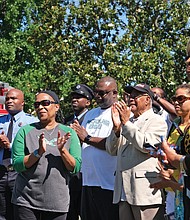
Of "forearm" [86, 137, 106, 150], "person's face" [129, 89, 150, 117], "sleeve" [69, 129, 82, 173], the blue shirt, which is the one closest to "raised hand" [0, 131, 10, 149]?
the blue shirt

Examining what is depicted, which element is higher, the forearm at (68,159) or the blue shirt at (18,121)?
the blue shirt at (18,121)

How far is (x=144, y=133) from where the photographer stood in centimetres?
602

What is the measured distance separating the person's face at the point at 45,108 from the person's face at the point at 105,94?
0.95m

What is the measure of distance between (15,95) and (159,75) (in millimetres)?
11196

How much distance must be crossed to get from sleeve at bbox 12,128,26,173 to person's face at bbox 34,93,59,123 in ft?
0.95

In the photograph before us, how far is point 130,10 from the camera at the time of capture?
1939cm

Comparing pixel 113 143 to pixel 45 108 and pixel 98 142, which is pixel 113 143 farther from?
pixel 45 108

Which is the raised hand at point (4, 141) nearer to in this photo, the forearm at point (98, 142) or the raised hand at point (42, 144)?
the forearm at point (98, 142)

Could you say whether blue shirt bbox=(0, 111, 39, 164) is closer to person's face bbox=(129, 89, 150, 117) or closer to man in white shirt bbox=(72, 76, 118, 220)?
man in white shirt bbox=(72, 76, 118, 220)

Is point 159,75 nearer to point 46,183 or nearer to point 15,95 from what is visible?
point 15,95

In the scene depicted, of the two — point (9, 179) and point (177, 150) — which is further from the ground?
point (177, 150)

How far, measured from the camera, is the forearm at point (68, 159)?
5.93 metres

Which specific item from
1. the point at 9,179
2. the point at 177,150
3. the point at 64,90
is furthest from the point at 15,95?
the point at 64,90

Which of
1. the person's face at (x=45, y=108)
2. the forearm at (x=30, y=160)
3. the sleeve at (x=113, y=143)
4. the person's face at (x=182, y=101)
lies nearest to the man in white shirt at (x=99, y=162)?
the sleeve at (x=113, y=143)
